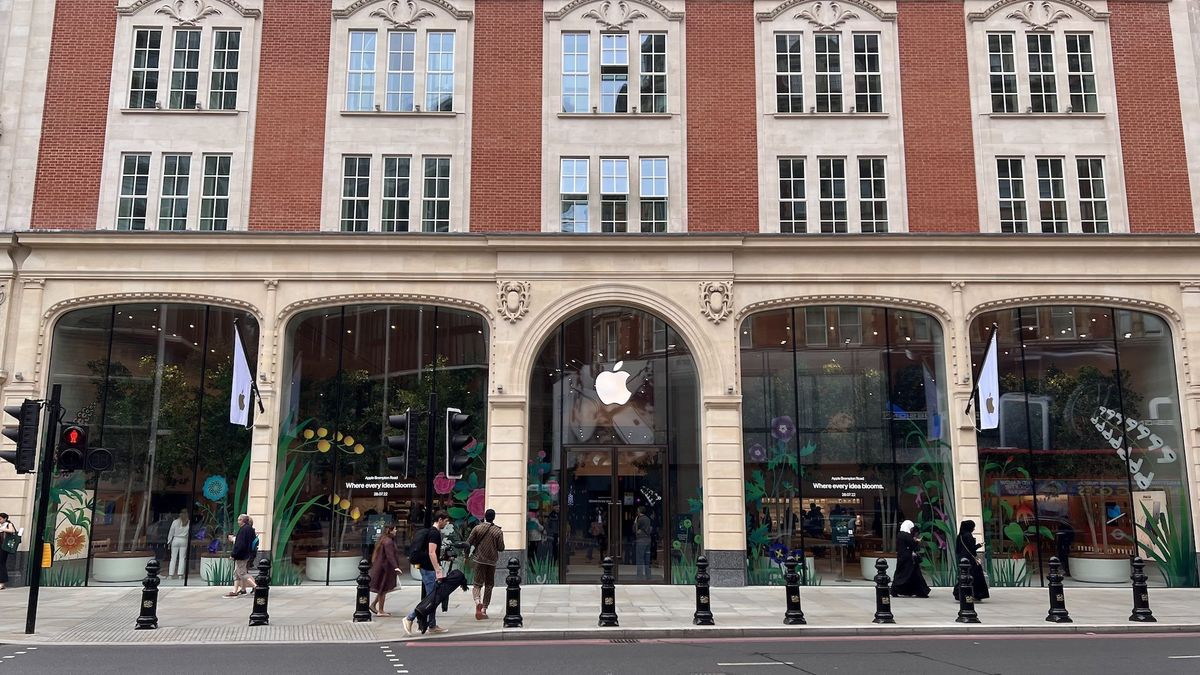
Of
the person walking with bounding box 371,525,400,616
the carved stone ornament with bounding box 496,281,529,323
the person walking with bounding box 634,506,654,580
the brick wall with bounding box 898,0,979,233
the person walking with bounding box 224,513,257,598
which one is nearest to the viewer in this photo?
the person walking with bounding box 371,525,400,616

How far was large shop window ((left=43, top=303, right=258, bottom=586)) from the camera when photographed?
18844 mm

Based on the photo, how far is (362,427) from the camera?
772 inches

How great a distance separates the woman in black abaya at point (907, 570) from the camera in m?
17.3

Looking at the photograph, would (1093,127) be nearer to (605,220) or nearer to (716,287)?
(716,287)

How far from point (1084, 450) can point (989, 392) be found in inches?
121

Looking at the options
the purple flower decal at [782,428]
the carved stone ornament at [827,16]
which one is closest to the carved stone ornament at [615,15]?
the carved stone ornament at [827,16]

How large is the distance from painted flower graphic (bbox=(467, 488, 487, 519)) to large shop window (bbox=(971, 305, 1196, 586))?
11054 millimetres

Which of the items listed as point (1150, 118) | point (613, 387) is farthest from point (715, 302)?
point (1150, 118)

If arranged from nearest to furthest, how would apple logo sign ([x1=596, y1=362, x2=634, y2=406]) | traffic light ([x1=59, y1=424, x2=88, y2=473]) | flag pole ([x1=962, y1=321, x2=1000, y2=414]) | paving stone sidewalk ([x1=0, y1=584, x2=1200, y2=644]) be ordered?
paving stone sidewalk ([x1=0, y1=584, x2=1200, y2=644]) < traffic light ([x1=59, y1=424, x2=88, y2=473]) < flag pole ([x1=962, y1=321, x2=1000, y2=414]) < apple logo sign ([x1=596, y1=362, x2=634, y2=406])

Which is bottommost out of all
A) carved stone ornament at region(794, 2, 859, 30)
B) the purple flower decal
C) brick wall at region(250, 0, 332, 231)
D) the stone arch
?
the purple flower decal

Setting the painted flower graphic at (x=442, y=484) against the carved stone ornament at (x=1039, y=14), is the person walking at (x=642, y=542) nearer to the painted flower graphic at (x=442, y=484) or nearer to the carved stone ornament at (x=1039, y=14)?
the painted flower graphic at (x=442, y=484)

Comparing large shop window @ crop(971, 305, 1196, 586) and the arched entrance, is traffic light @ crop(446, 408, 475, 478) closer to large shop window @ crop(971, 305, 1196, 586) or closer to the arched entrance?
the arched entrance

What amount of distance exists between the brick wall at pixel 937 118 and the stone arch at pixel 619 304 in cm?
566

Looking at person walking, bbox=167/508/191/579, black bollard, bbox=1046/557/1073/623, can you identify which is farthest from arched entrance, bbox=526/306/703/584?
person walking, bbox=167/508/191/579
